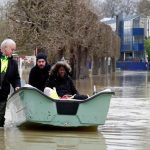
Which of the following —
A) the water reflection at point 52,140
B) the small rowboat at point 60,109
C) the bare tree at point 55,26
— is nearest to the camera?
the water reflection at point 52,140

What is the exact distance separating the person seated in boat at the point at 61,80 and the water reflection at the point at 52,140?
1.01 metres

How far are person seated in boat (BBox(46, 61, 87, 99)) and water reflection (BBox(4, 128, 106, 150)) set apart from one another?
101cm

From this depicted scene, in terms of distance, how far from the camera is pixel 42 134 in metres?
→ 10.7

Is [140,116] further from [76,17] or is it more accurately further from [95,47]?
[95,47]

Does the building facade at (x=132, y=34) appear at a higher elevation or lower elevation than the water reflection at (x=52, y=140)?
higher

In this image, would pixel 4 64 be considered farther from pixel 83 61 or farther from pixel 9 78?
pixel 83 61

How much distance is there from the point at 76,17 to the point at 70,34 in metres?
1.28

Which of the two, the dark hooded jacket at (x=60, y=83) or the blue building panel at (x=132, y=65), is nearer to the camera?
the dark hooded jacket at (x=60, y=83)

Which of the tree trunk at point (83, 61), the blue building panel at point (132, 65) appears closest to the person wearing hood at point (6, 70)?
the tree trunk at point (83, 61)

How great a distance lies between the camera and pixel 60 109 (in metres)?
10.9

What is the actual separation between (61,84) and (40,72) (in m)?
0.49

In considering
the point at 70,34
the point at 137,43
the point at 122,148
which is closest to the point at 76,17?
the point at 70,34

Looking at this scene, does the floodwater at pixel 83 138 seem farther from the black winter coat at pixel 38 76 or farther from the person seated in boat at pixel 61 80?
the black winter coat at pixel 38 76

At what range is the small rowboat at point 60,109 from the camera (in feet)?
35.6
